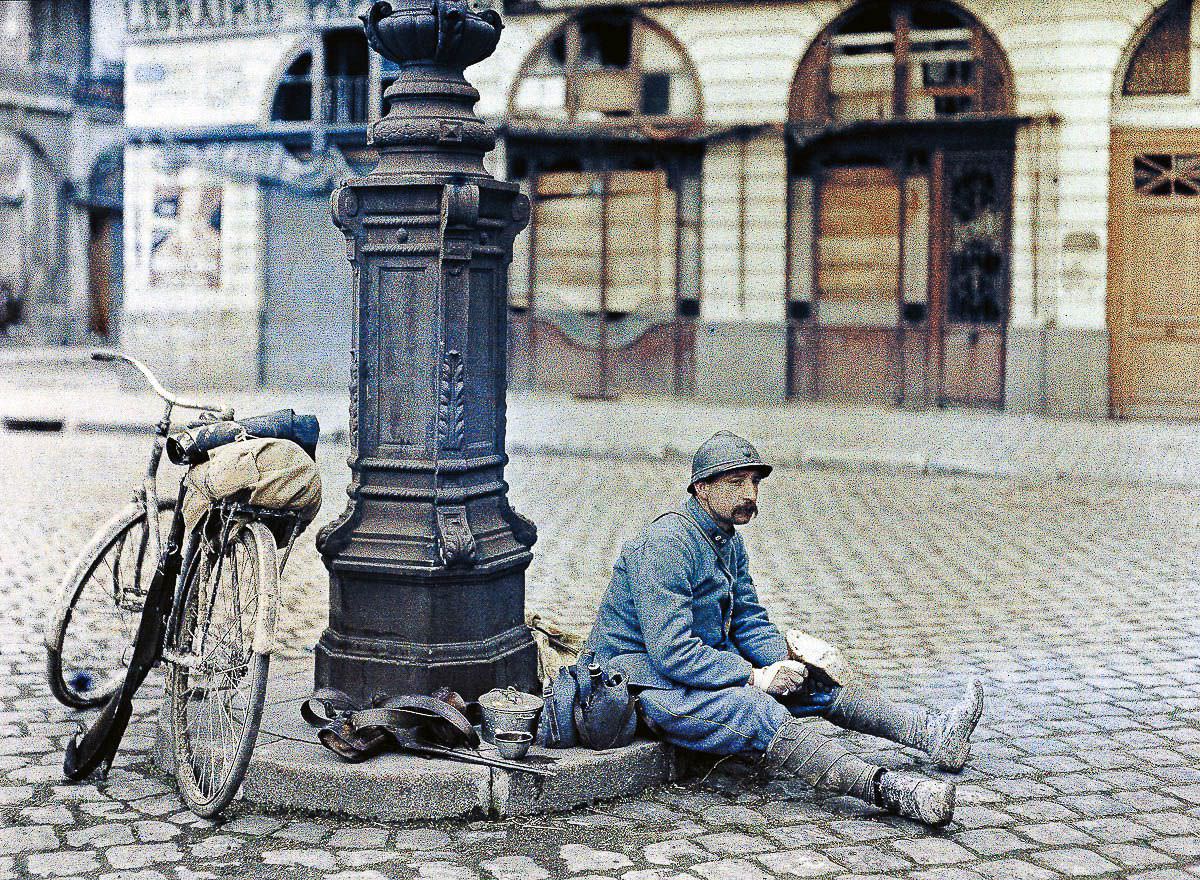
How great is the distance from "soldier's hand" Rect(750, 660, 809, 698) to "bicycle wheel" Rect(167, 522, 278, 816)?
1563mm

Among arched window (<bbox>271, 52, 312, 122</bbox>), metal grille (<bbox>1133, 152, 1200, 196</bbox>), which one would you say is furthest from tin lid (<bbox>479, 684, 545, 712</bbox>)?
arched window (<bbox>271, 52, 312, 122</bbox>)

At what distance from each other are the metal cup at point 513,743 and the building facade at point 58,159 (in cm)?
2967

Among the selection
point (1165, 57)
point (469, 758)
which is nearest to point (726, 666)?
point (469, 758)

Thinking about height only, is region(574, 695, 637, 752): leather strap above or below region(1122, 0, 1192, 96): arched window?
below

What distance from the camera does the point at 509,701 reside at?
465 centimetres

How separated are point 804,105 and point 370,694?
1625 cm

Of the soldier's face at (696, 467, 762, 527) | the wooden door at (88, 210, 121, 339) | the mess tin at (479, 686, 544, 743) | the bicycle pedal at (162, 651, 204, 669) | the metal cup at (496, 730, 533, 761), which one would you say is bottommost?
the metal cup at (496, 730, 533, 761)

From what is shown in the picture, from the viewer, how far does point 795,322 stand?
20.2 meters

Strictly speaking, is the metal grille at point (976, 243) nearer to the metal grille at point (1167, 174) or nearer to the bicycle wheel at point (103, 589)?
the metal grille at point (1167, 174)

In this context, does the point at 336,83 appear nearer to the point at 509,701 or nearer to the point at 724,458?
the point at 724,458

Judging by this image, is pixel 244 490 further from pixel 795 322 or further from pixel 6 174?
pixel 6 174

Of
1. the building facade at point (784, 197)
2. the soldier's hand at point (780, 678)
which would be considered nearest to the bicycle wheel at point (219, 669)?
the soldier's hand at point (780, 678)

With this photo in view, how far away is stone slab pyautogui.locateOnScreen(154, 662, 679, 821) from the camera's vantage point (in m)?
4.46

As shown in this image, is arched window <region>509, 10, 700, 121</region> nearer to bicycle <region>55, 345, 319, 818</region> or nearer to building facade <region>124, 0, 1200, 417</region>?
building facade <region>124, 0, 1200, 417</region>
